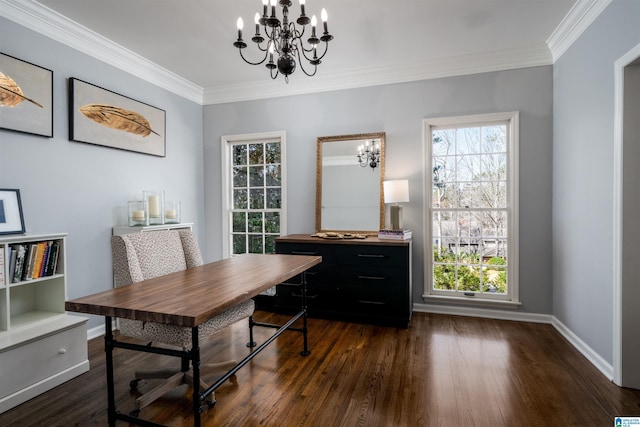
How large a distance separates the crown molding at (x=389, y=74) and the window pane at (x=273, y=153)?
599 millimetres

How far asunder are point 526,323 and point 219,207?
3.76 meters

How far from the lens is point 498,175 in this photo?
3473 millimetres

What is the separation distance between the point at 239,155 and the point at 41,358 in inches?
117

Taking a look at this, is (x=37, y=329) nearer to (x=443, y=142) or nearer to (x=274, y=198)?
(x=274, y=198)

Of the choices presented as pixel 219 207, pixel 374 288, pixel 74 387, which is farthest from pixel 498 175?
pixel 74 387

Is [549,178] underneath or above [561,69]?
underneath

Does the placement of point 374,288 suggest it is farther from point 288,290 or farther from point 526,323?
point 526,323

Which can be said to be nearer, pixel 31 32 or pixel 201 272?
pixel 201 272

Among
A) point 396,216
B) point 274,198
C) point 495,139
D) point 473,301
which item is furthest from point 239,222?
point 495,139

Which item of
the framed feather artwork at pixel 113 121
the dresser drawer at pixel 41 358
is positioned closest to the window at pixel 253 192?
the framed feather artwork at pixel 113 121

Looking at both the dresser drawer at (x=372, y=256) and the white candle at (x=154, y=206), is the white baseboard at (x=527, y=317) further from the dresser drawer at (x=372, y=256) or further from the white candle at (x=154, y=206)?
the white candle at (x=154, y=206)

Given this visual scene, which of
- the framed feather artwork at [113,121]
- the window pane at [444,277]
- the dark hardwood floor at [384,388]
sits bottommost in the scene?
the dark hardwood floor at [384,388]

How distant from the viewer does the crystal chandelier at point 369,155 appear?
3.75 metres

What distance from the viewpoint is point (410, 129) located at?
12.0ft
